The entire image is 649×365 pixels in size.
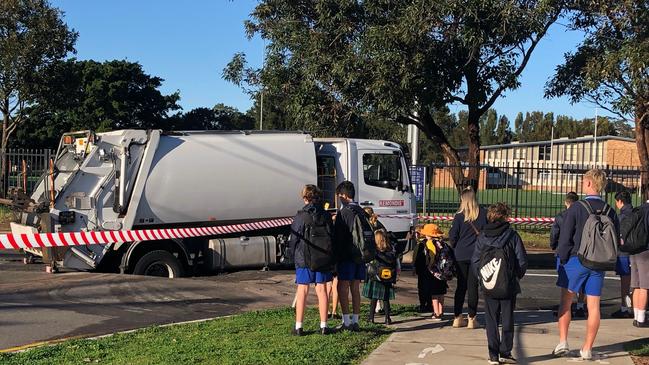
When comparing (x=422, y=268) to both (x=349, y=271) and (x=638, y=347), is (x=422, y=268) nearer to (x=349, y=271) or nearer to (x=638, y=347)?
(x=349, y=271)

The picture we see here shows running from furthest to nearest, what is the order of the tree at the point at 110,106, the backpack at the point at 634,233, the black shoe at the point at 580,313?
the tree at the point at 110,106, the black shoe at the point at 580,313, the backpack at the point at 634,233

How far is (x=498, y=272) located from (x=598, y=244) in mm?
1057

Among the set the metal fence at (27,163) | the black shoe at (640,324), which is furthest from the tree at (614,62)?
the metal fence at (27,163)

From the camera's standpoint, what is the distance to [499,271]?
6.35 meters

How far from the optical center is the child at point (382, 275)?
27.1 ft

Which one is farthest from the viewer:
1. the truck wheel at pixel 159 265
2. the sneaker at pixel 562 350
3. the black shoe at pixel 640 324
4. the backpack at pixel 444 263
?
the truck wheel at pixel 159 265

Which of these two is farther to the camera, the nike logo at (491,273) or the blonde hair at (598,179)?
the blonde hair at (598,179)

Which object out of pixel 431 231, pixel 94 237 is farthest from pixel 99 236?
pixel 431 231

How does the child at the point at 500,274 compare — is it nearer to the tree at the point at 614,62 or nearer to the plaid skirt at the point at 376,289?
the plaid skirt at the point at 376,289

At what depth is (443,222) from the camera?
889 inches

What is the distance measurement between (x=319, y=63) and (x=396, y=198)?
18.4 ft

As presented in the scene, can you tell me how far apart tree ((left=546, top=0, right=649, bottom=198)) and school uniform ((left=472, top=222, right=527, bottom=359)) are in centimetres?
1107

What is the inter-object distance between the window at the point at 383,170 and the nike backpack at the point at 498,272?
7463mm

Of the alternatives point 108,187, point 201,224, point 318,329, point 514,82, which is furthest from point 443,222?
point 318,329
